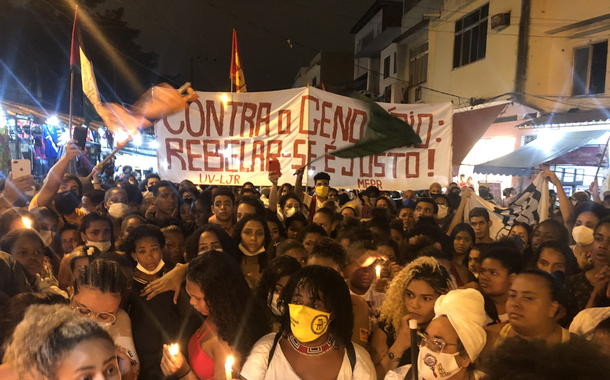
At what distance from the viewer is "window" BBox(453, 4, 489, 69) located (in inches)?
627

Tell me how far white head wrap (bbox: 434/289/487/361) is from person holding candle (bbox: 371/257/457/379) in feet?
1.23

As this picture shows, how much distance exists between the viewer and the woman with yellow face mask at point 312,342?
196 centimetres

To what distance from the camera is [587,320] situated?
218cm

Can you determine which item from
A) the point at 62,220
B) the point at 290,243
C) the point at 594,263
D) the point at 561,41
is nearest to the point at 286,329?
the point at 290,243

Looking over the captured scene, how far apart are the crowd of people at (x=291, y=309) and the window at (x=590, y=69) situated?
10.6 m

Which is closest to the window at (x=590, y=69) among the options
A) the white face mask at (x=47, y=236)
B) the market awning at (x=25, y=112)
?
the white face mask at (x=47, y=236)

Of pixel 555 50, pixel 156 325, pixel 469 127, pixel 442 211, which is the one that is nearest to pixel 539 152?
pixel 555 50

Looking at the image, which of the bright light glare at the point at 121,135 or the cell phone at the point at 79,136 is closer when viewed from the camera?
the cell phone at the point at 79,136

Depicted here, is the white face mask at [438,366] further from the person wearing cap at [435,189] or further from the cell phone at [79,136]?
the person wearing cap at [435,189]

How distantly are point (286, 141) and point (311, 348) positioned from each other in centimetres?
467

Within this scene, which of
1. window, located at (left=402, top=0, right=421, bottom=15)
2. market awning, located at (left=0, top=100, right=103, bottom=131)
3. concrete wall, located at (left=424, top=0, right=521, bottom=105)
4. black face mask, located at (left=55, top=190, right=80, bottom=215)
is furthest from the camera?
window, located at (left=402, top=0, right=421, bottom=15)

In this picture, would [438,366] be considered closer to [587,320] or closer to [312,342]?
[312,342]

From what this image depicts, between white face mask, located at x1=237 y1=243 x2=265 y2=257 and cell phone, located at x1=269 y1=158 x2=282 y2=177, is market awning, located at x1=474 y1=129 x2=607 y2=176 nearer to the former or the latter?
cell phone, located at x1=269 y1=158 x2=282 y2=177

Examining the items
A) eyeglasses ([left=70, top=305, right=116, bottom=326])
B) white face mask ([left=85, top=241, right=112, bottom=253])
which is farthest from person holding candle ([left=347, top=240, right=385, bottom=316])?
white face mask ([left=85, top=241, right=112, bottom=253])
